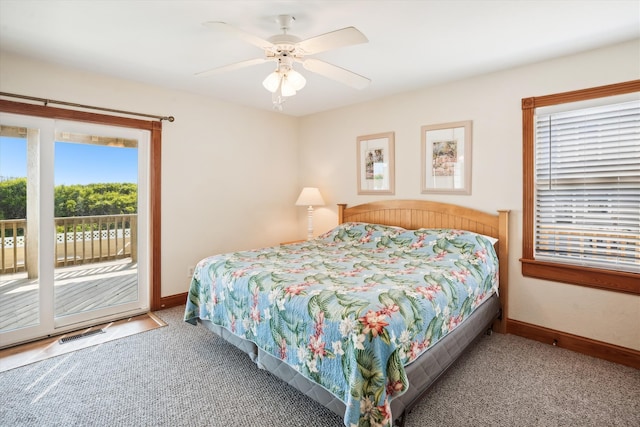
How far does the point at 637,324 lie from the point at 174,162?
14.5 ft

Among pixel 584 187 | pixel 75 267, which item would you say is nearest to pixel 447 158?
pixel 584 187

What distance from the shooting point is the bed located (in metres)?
1.57

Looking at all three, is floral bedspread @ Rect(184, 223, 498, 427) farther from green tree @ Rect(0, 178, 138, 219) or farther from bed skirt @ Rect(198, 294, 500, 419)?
green tree @ Rect(0, 178, 138, 219)

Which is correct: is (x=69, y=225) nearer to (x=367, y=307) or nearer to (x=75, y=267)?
(x=75, y=267)

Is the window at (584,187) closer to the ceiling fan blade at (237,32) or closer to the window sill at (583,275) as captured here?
the window sill at (583,275)

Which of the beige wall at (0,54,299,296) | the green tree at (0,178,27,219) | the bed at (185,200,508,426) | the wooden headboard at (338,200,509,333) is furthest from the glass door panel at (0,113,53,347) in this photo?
the wooden headboard at (338,200,509,333)

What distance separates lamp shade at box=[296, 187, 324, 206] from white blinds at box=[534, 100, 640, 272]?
2505mm

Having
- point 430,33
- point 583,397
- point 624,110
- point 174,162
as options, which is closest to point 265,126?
point 174,162

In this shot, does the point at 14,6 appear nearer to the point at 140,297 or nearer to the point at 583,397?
the point at 140,297

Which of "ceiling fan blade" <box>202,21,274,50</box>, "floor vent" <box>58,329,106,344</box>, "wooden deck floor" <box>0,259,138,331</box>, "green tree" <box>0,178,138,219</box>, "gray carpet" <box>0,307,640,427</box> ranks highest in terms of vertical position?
"ceiling fan blade" <box>202,21,274,50</box>

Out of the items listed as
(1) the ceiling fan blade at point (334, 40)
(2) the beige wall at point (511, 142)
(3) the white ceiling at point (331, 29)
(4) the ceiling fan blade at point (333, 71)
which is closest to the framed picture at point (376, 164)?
(2) the beige wall at point (511, 142)

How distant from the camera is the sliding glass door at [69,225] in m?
2.86

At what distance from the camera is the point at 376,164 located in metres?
4.11

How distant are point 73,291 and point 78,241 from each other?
0.50m
